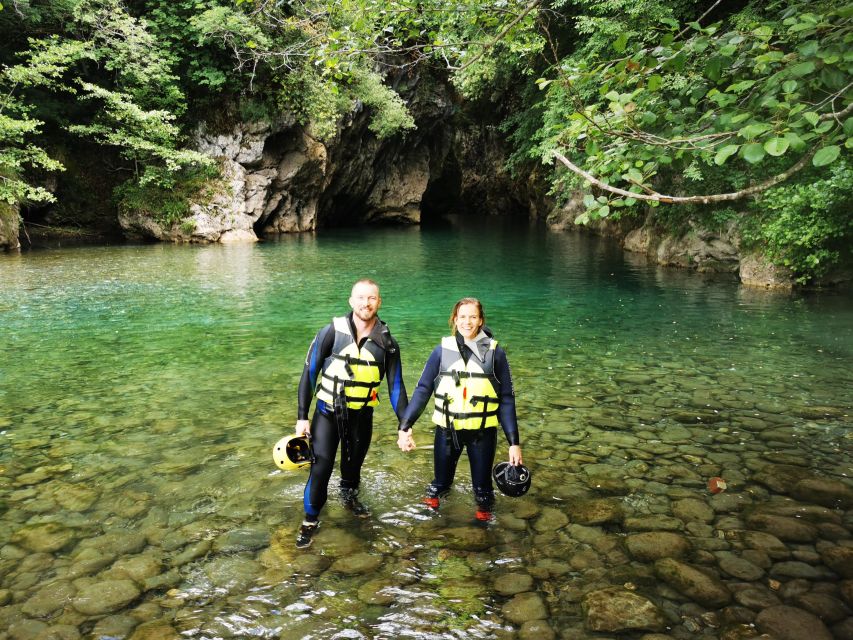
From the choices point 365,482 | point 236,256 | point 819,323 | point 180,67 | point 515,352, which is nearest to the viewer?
point 365,482

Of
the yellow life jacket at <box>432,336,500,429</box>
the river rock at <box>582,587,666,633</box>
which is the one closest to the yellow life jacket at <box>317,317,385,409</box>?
the yellow life jacket at <box>432,336,500,429</box>

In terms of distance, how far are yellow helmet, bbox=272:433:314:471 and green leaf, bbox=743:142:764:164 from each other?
11.2 ft

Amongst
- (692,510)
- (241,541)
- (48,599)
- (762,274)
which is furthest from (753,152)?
(762,274)

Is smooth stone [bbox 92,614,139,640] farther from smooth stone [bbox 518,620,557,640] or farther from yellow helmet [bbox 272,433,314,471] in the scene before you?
smooth stone [bbox 518,620,557,640]

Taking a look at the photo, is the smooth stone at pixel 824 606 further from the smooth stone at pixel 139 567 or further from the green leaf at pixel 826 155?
the smooth stone at pixel 139 567

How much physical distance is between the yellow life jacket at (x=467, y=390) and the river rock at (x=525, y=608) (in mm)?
1205

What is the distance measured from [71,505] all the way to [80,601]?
55.9 inches

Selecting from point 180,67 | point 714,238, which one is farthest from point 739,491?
point 180,67

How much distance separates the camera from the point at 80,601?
3.54 meters

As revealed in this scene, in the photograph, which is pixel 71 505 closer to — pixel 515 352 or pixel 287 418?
pixel 287 418

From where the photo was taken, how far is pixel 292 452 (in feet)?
13.9

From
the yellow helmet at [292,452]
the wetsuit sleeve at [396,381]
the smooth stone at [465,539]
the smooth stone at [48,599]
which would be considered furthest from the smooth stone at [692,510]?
the smooth stone at [48,599]

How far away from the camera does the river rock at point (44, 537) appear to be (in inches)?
162

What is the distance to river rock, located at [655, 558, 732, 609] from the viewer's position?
11.7 feet
